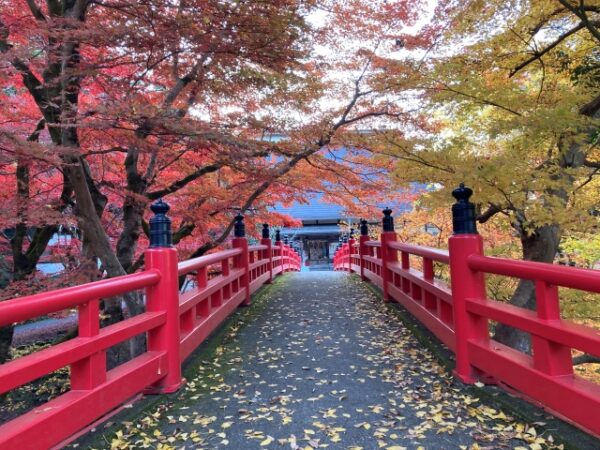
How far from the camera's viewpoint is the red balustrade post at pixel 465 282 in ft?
10.4

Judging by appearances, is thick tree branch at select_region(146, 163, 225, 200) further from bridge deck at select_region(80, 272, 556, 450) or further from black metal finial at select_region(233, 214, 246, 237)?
bridge deck at select_region(80, 272, 556, 450)

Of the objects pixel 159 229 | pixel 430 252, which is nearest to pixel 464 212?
pixel 430 252

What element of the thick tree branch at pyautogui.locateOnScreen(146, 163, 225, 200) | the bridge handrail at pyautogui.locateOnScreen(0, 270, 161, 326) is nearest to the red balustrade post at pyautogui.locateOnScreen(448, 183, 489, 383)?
the bridge handrail at pyautogui.locateOnScreen(0, 270, 161, 326)

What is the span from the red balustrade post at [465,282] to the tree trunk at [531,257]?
11.9 feet

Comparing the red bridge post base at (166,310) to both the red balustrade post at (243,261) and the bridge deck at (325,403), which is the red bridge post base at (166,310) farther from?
the red balustrade post at (243,261)

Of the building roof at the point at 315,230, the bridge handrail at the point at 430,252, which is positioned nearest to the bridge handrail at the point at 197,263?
the bridge handrail at the point at 430,252

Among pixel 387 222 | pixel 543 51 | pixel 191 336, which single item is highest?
pixel 543 51

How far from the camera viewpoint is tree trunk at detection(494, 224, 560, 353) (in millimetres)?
6293

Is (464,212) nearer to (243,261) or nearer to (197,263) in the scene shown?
(197,263)

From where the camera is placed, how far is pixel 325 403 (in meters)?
3.02

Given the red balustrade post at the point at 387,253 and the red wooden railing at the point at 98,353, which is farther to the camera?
the red balustrade post at the point at 387,253

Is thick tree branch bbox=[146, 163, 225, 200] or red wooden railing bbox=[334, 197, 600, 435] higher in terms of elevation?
thick tree branch bbox=[146, 163, 225, 200]

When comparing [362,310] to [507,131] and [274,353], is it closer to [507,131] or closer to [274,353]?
[274,353]

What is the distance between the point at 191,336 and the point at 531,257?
517cm
